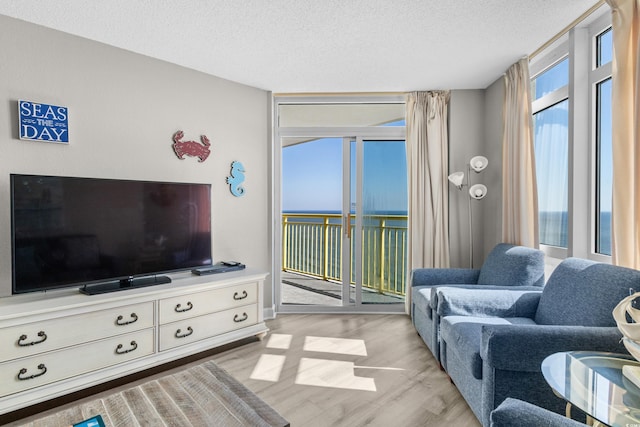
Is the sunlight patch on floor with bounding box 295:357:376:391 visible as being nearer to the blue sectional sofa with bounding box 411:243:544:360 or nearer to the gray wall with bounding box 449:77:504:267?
the blue sectional sofa with bounding box 411:243:544:360

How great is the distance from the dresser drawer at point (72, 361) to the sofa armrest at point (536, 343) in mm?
2280

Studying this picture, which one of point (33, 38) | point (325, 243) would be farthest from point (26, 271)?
point (325, 243)

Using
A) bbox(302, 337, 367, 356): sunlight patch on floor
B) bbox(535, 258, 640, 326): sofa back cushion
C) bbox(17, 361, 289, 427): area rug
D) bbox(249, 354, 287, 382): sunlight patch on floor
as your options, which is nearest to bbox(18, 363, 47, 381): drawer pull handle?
bbox(17, 361, 289, 427): area rug

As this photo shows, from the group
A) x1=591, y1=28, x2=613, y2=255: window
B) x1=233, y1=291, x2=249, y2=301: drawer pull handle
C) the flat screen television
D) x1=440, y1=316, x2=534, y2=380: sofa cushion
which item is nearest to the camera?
x1=440, y1=316, x2=534, y2=380: sofa cushion

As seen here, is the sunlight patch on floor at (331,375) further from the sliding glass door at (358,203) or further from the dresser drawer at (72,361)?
the sliding glass door at (358,203)

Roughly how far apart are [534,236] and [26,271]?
12.4 ft

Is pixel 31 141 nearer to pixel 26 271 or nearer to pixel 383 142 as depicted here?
pixel 26 271

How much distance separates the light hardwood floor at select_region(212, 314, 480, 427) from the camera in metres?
1.98

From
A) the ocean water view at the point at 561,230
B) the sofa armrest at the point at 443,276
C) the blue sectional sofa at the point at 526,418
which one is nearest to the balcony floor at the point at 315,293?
the sofa armrest at the point at 443,276

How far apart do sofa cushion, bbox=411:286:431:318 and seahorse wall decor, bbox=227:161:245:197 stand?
2.05 metres

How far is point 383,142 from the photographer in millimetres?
3986

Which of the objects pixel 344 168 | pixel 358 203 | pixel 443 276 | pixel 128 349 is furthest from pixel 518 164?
pixel 128 349

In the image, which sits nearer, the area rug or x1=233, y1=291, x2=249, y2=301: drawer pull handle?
the area rug

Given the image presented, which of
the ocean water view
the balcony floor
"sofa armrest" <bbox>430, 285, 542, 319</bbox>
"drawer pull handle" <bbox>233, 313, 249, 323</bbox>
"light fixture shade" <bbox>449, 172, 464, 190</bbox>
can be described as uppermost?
"light fixture shade" <bbox>449, 172, 464, 190</bbox>
